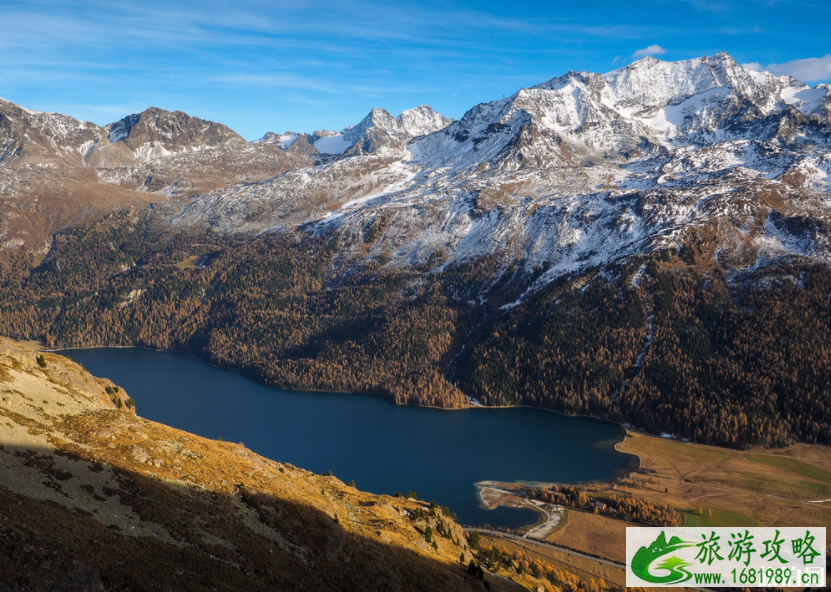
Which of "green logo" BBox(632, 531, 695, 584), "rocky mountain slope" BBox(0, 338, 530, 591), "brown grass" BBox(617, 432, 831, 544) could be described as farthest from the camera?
"brown grass" BBox(617, 432, 831, 544)

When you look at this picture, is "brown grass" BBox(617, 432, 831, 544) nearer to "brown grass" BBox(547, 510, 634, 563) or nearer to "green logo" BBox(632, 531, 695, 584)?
"brown grass" BBox(547, 510, 634, 563)

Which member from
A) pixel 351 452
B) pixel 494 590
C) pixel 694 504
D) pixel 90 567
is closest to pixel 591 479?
pixel 694 504

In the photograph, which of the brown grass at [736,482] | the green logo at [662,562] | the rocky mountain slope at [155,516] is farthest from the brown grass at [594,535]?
the rocky mountain slope at [155,516]

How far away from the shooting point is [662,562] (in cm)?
11712

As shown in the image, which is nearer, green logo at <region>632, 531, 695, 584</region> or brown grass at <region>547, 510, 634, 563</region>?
green logo at <region>632, 531, 695, 584</region>

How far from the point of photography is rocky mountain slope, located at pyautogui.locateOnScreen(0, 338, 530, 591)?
39.7 metres

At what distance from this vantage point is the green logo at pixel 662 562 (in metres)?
110

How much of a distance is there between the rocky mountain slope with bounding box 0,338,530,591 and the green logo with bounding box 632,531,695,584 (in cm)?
4656

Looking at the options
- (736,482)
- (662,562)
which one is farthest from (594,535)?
(736,482)

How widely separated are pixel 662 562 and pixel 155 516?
347 ft

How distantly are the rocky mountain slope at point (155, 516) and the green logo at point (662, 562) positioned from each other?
46.6 m

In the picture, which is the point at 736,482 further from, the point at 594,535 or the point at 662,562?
the point at 662,562

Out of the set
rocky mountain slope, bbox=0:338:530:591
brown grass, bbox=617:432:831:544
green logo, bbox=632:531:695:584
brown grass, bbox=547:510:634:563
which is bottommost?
brown grass, bbox=547:510:634:563

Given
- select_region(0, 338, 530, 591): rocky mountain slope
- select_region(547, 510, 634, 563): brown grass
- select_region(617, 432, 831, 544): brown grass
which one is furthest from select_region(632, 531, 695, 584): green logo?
select_region(0, 338, 530, 591): rocky mountain slope
